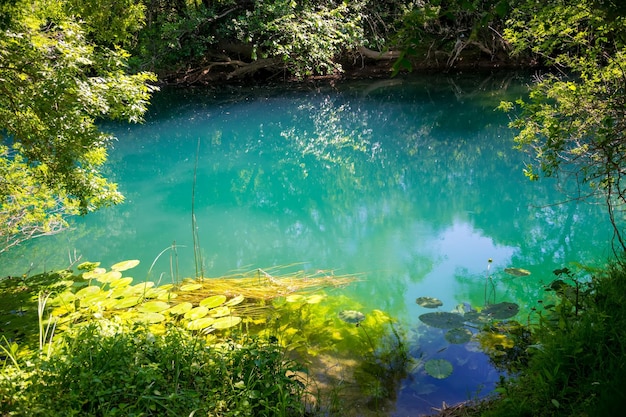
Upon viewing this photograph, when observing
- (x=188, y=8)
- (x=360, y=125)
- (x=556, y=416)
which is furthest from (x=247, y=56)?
(x=556, y=416)

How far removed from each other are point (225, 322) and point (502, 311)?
197cm

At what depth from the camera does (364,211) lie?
711 cm

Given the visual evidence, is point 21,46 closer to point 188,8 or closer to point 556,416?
point 556,416

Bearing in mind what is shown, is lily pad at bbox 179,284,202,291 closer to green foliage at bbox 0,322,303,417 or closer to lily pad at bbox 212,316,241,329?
lily pad at bbox 212,316,241,329

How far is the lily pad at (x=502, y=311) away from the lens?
11.8 ft

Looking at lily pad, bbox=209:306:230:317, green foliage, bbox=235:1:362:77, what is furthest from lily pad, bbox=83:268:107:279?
green foliage, bbox=235:1:362:77

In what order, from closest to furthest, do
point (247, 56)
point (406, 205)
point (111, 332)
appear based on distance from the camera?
1. point (111, 332)
2. point (406, 205)
3. point (247, 56)

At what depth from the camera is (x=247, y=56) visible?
54.3 ft

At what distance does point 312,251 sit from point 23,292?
2976 mm

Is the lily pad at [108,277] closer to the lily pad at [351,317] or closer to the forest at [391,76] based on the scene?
the forest at [391,76]

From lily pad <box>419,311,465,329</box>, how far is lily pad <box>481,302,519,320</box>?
0.20 meters

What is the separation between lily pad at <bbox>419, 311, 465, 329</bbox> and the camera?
3610mm

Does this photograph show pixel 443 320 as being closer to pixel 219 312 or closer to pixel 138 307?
pixel 219 312

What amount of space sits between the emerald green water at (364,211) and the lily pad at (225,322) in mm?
1189
